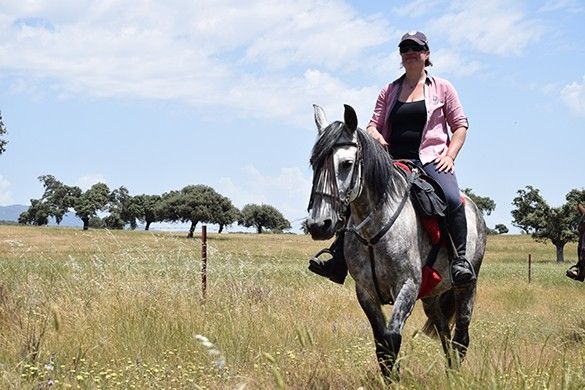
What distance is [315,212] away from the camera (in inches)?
174

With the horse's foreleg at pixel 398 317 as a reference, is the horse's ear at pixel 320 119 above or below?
above

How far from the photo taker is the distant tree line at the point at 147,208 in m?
97.6

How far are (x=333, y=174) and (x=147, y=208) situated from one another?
12465 centimetres

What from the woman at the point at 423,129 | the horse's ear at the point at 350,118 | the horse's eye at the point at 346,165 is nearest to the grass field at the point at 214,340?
the woman at the point at 423,129

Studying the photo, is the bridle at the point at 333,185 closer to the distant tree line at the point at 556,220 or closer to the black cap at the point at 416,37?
the black cap at the point at 416,37

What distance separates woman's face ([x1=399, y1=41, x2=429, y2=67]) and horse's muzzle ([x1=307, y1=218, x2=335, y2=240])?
7.34 ft

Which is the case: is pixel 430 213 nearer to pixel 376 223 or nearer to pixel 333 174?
pixel 376 223

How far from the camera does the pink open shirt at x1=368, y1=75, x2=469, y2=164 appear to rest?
5996mm

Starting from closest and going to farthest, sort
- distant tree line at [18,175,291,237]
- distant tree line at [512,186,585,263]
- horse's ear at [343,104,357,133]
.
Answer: horse's ear at [343,104,357,133] → distant tree line at [512,186,585,263] → distant tree line at [18,175,291,237]

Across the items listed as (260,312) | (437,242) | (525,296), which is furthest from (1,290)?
(525,296)

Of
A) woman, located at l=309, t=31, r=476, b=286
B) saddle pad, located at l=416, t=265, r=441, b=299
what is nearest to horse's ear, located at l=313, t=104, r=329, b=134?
woman, located at l=309, t=31, r=476, b=286

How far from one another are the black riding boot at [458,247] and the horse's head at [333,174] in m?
1.19

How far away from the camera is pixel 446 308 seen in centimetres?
670

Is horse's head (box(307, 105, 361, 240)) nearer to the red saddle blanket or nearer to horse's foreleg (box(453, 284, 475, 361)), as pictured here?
the red saddle blanket
